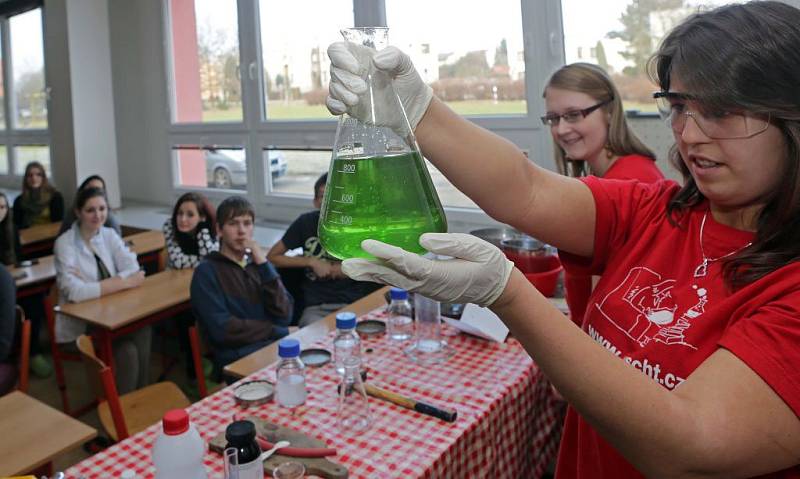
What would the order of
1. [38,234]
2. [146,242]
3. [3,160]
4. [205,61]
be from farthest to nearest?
1. [3,160]
2. [205,61]
3. [38,234]
4. [146,242]

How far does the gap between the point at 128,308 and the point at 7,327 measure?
49cm

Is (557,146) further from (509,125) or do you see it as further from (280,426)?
(280,426)

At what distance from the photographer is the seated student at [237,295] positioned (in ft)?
8.61

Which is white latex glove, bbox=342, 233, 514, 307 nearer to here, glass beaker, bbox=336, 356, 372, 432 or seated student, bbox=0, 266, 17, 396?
glass beaker, bbox=336, 356, 372, 432

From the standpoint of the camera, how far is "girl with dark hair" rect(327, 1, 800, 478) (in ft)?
2.20

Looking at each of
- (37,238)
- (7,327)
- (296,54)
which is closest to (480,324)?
(7,327)

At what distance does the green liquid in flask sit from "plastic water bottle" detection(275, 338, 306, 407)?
782 mm

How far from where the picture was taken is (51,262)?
3.78 m

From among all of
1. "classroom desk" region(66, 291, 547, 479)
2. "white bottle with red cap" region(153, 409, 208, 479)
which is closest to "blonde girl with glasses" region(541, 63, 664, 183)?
"classroom desk" region(66, 291, 547, 479)

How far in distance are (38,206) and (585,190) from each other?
5333 millimetres

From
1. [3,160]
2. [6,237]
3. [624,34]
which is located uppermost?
[3,160]

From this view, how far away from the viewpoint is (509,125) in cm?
347

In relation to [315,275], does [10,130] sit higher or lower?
higher

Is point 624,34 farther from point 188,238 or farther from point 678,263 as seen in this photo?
point 188,238
